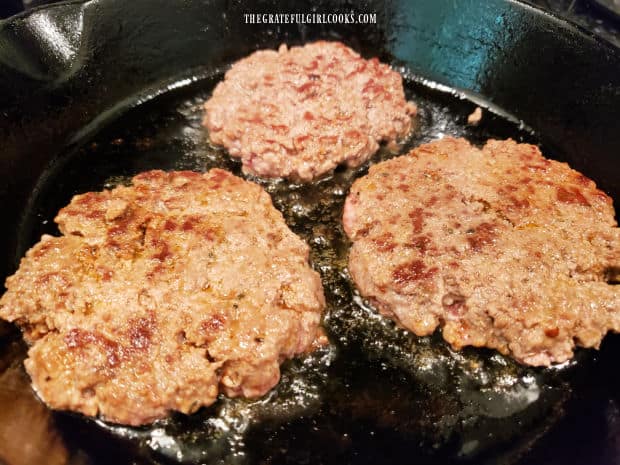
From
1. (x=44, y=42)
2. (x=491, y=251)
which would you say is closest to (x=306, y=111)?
(x=491, y=251)

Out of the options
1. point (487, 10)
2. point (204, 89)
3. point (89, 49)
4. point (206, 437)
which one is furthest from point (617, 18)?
point (206, 437)

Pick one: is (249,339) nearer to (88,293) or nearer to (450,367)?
(88,293)

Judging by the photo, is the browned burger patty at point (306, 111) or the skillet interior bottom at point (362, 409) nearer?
the skillet interior bottom at point (362, 409)

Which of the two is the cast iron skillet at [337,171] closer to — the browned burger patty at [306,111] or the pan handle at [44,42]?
the pan handle at [44,42]

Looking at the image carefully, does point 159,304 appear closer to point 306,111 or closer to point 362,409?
point 362,409

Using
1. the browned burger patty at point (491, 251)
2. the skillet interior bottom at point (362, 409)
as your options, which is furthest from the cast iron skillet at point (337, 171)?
the browned burger patty at point (491, 251)

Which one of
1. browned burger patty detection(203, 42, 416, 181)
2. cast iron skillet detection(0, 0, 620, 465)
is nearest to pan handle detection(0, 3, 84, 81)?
cast iron skillet detection(0, 0, 620, 465)

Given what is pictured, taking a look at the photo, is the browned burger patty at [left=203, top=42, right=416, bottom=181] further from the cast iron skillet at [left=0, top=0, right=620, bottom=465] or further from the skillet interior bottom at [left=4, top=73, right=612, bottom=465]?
the skillet interior bottom at [left=4, top=73, right=612, bottom=465]
